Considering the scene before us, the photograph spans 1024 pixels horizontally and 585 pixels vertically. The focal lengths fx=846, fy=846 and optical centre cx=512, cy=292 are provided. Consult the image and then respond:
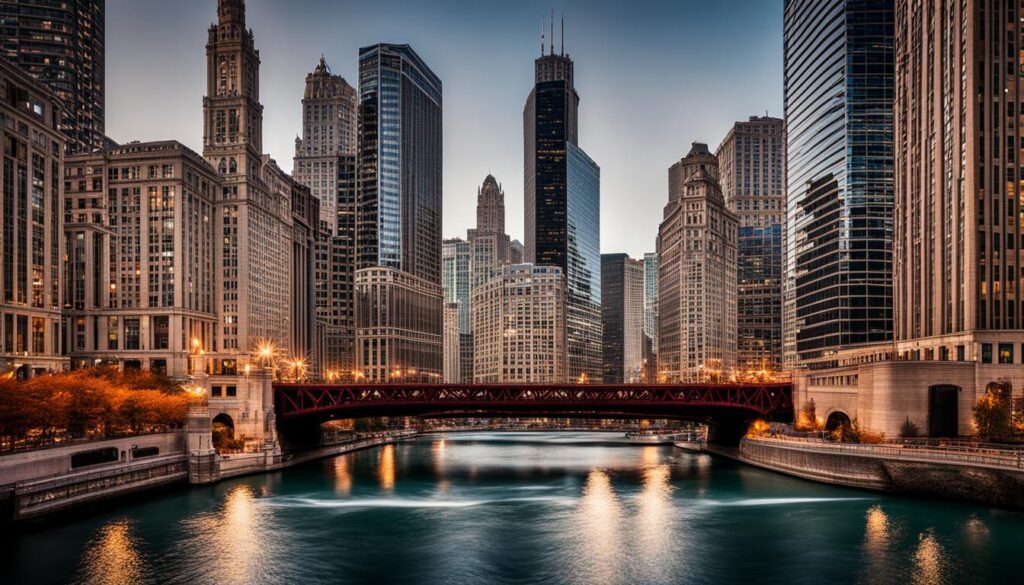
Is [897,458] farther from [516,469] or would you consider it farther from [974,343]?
[516,469]

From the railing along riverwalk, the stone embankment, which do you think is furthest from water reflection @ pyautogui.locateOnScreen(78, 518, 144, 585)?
the railing along riverwalk

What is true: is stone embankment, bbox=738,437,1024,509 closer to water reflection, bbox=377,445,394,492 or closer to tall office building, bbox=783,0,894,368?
water reflection, bbox=377,445,394,492

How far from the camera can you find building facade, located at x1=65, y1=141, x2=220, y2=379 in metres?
160

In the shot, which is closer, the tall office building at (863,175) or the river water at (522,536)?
the river water at (522,536)

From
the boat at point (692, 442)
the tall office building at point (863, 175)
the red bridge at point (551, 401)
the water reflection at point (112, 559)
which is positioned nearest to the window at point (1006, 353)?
the red bridge at point (551, 401)

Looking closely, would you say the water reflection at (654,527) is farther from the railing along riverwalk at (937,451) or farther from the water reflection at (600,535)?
the railing along riverwalk at (937,451)

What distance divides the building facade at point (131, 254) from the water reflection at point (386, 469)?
4074 cm

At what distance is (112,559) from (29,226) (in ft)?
264

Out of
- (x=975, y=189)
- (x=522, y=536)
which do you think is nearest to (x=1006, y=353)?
(x=975, y=189)

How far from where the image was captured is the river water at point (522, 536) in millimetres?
57781

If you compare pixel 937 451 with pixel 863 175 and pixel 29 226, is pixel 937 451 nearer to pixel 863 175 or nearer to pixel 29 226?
pixel 863 175

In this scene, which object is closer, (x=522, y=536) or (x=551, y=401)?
(x=522, y=536)

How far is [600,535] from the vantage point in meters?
70.7

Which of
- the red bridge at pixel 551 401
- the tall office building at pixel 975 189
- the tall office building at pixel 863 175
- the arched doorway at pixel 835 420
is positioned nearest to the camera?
the tall office building at pixel 975 189
